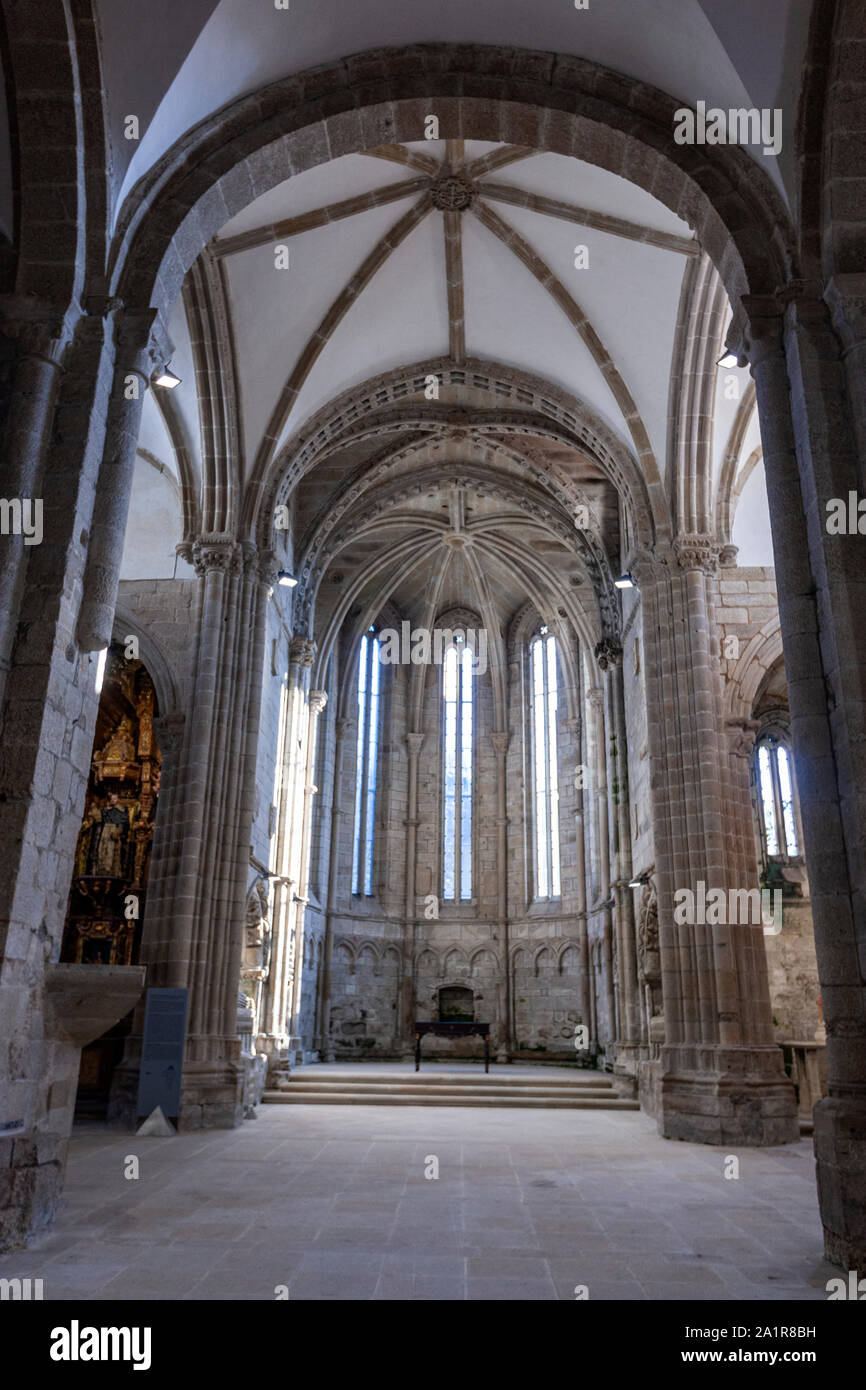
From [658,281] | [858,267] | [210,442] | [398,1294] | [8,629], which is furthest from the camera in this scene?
[210,442]

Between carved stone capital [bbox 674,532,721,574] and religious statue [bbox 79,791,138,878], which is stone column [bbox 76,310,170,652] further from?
religious statue [bbox 79,791,138,878]

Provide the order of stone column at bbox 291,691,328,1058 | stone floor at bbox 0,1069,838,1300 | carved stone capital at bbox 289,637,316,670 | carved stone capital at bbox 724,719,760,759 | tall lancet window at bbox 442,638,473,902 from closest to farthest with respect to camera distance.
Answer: stone floor at bbox 0,1069,838,1300, carved stone capital at bbox 724,719,760,759, carved stone capital at bbox 289,637,316,670, stone column at bbox 291,691,328,1058, tall lancet window at bbox 442,638,473,902

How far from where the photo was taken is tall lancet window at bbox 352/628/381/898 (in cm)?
2525

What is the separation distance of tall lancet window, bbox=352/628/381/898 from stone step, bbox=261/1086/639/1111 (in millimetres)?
9256

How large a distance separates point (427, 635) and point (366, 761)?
4006mm

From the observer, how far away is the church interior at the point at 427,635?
19.8 feet

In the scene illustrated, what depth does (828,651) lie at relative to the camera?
6168 mm

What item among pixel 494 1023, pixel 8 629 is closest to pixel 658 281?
pixel 8 629

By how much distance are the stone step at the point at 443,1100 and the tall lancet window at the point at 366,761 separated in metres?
9.26

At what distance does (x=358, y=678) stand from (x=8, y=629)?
66.9ft

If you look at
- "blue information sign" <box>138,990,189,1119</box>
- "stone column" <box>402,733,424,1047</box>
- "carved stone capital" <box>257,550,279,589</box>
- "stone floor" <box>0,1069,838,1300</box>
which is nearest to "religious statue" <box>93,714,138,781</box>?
"carved stone capital" <box>257,550,279,589</box>

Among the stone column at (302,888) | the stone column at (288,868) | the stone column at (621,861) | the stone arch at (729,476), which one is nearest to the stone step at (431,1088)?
the stone column at (288,868)

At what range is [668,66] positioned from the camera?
8.34m
